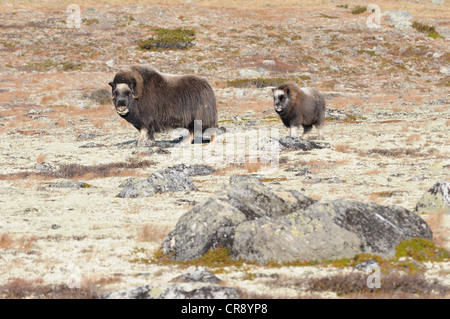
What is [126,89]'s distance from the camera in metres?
22.7

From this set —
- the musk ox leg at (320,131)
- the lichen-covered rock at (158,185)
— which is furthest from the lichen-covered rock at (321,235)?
the musk ox leg at (320,131)

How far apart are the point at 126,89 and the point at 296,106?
758 centimetres

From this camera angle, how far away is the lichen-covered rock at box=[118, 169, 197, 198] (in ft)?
49.7

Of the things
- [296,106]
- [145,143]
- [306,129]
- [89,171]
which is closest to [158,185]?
[89,171]

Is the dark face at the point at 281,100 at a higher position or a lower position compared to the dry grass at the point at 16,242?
higher

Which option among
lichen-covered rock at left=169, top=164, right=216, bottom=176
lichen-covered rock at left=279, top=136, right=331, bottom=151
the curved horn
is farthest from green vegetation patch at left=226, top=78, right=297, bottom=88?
lichen-covered rock at left=169, top=164, right=216, bottom=176

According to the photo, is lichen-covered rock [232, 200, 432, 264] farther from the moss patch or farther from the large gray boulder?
the moss patch

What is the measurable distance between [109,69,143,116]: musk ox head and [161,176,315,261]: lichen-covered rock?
1330 cm

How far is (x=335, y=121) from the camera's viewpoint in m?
35.0

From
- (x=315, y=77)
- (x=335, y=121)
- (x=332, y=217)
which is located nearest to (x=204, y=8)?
(x=315, y=77)

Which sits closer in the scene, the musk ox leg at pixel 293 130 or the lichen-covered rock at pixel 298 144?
the lichen-covered rock at pixel 298 144

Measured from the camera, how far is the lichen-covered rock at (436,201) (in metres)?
11.9

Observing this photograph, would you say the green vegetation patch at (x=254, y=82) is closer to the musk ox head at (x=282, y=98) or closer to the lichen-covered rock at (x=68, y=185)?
the musk ox head at (x=282, y=98)

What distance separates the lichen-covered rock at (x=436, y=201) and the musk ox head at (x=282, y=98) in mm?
12372
